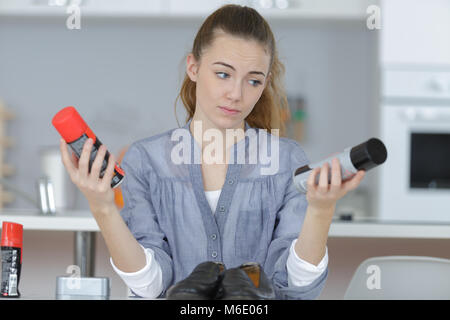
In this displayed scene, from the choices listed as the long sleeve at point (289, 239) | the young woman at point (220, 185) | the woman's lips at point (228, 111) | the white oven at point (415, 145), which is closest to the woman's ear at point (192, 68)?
the young woman at point (220, 185)

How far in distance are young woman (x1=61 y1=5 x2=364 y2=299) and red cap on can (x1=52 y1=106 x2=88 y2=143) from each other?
0.29m

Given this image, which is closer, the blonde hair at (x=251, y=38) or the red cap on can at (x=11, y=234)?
the red cap on can at (x=11, y=234)

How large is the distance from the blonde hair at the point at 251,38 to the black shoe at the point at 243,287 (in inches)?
20.2

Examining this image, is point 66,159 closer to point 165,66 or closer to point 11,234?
point 11,234

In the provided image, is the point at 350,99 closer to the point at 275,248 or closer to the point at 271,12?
the point at 271,12

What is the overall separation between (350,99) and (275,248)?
1763 mm

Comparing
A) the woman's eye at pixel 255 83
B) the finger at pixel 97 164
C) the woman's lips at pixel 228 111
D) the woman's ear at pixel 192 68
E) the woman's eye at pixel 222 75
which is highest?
the woman's ear at pixel 192 68

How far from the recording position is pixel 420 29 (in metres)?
2.31

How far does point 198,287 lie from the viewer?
580 millimetres

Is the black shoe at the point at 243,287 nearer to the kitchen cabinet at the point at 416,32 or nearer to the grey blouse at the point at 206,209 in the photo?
the grey blouse at the point at 206,209

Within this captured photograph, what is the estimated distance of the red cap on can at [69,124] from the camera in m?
0.68

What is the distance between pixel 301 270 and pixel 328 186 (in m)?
0.22

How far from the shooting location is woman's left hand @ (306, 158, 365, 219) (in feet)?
2.17
